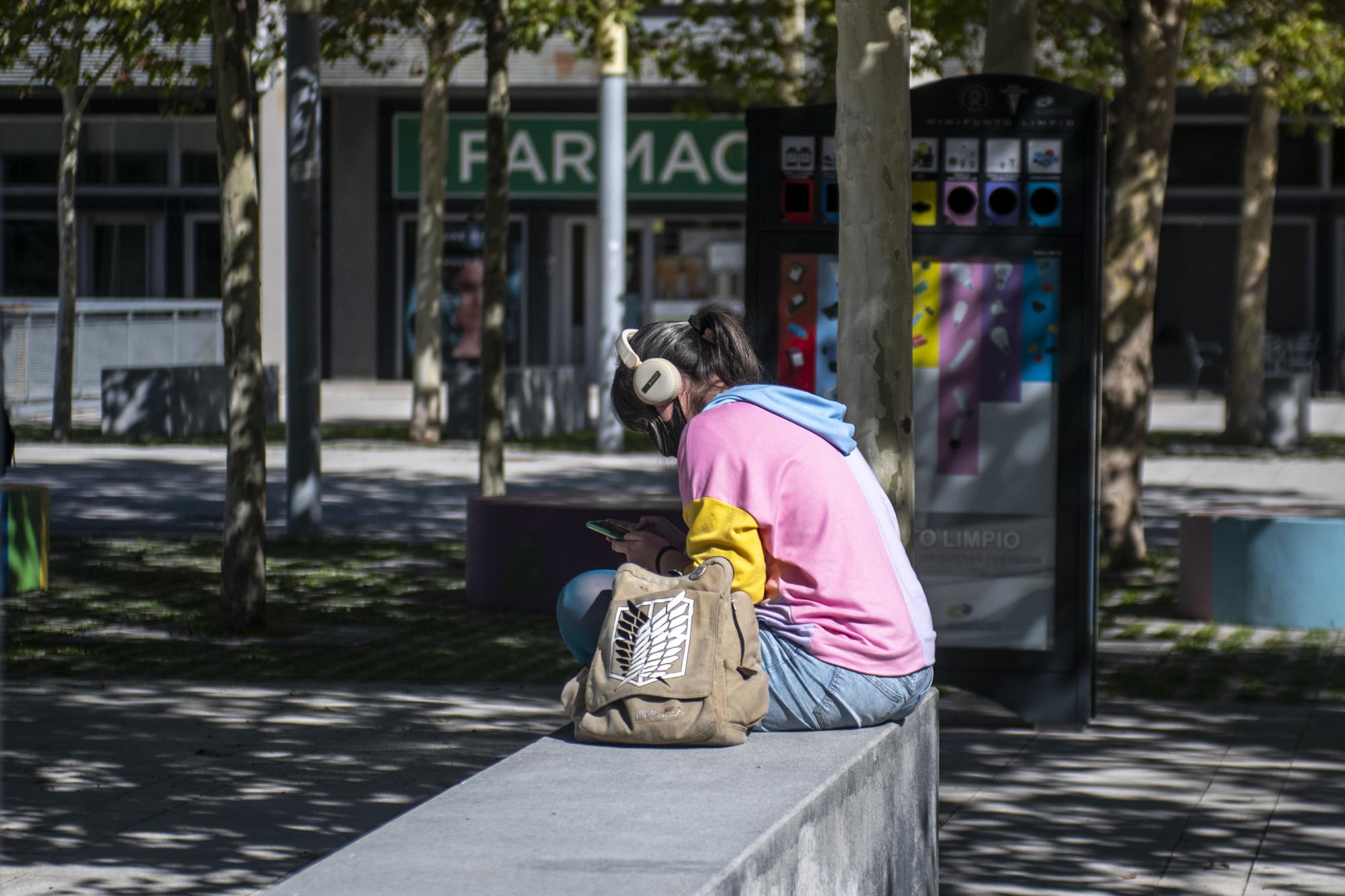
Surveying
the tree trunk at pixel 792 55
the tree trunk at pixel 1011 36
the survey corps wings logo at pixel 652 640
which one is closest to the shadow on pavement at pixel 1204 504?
the tree trunk at pixel 1011 36

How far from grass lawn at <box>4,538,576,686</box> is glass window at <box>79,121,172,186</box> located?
21808mm

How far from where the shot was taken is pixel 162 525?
1406cm

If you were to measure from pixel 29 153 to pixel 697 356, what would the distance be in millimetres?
31698

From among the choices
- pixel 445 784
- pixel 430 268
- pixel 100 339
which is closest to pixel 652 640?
pixel 445 784

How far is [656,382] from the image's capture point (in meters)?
4.27

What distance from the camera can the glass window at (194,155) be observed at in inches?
1304

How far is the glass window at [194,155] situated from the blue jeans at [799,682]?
30143 mm

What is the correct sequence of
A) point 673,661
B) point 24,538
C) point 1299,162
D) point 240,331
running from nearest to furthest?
1. point 673,661
2. point 240,331
3. point 24,538
4. point 1299,162

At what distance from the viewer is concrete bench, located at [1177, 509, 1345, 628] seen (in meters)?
9.89

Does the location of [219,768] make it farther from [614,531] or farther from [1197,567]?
[1197,567]

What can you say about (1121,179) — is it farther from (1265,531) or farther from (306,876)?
(306,876)

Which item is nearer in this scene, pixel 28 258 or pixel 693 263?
pixel 693 263

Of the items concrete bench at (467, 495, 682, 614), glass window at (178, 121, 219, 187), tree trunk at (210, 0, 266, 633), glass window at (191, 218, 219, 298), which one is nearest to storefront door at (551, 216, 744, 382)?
glass window at (191, 218, 219, 298)

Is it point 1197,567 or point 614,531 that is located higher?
point 614,531
